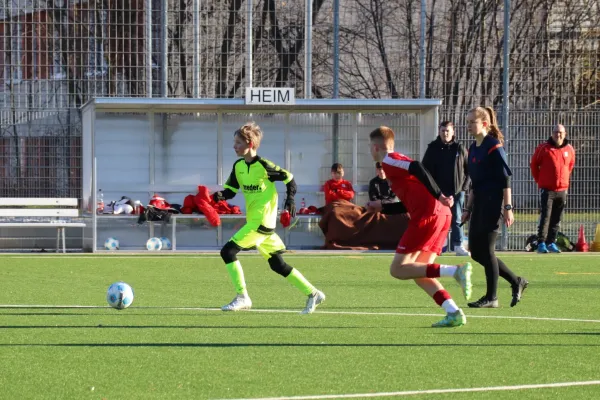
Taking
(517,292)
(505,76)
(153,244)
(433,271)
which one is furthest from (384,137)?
(505,76)

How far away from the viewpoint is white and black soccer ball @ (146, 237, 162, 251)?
2136 centimetres

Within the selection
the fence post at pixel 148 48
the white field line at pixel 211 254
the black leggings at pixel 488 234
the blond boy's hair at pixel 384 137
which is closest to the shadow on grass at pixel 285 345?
the blond boy's hair at pixel 384 137

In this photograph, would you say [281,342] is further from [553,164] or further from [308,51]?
[308,51]

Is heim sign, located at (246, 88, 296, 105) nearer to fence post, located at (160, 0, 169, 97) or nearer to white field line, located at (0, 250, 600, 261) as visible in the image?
fence post, located at (160, 0, 169, 97)

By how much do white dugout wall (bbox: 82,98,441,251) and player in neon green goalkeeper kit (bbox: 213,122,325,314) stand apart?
10062mm

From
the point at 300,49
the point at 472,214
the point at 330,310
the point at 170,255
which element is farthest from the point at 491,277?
the point at 300,49

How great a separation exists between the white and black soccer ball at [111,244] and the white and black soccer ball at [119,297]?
1071cm

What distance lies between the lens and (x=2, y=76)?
2159 centimetres

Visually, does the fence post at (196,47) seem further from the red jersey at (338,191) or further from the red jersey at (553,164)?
the red jersey at (553,164)

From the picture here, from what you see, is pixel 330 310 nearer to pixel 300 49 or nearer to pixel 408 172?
pixel 408 172

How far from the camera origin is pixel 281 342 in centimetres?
838

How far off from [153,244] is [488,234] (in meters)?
11.1

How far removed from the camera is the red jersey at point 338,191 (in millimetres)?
21406

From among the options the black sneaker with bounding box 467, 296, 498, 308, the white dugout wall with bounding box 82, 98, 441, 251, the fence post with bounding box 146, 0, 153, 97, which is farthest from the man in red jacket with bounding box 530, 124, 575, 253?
the black sneaker with bounding box 467, 296, 498, 308
